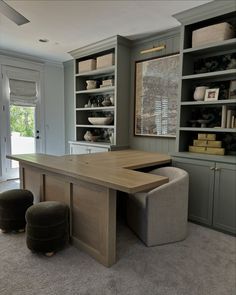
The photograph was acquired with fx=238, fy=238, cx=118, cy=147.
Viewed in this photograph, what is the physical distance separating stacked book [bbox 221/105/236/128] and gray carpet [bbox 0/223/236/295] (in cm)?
131

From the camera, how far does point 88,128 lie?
496 cm

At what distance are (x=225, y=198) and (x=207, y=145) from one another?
697 mm

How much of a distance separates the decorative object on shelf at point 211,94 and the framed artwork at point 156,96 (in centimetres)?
58

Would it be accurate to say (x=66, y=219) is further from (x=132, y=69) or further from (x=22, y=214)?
(x=132, y=69)

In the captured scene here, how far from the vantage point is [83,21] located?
3162 millimetres

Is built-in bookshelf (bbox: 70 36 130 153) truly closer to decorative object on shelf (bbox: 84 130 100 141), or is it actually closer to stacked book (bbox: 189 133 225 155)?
decorative object on shelf (bbox: 84 130 100 141)

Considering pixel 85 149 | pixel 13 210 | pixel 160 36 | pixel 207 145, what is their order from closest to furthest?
pixel 13 210 < pixel 207 145 < pixel 160 36 < pixel 85 149

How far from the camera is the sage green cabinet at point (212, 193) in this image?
261 cm

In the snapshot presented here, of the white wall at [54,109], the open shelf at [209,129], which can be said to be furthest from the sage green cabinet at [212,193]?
the white wall at [54,109]

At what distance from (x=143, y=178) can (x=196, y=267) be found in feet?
2.98

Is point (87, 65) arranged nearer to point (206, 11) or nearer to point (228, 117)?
point (206, 11)

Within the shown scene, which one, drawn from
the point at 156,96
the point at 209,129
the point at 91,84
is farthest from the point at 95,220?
the point at 91,84

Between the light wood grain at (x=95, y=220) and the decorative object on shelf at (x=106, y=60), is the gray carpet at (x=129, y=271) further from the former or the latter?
the decorative object on shelf at (x=106, y=60)

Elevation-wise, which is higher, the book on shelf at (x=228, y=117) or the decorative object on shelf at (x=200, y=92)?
the decorative object on shelf at (x=200, y=92)
